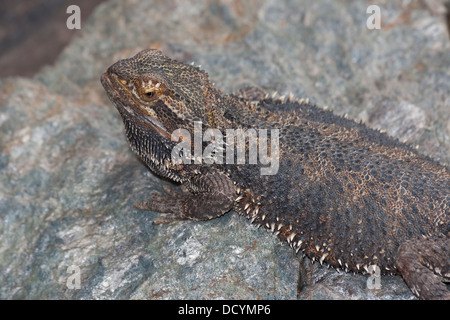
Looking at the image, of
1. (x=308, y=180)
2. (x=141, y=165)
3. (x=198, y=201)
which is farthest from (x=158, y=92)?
(x=308, y=180)

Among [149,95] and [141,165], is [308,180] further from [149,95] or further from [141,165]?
[141,165]

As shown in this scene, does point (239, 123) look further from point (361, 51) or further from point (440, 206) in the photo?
point (361, 51)

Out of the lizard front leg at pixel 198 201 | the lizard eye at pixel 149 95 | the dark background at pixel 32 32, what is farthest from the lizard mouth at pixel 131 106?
the dark background at pixel 32 32

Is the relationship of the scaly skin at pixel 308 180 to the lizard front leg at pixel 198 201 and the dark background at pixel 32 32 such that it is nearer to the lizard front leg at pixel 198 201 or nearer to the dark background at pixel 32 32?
the lizard front leg at pixel 198 201

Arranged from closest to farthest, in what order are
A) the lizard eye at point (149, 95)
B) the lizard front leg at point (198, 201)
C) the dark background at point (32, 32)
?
the lizard eye at point (149, 95)
the lizard front leg at point (198, 201)
the dark background at point (32, 32)

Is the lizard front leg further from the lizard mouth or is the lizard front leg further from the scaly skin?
the lizard mouth

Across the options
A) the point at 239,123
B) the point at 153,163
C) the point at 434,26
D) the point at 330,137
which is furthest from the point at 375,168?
the point at 434,26

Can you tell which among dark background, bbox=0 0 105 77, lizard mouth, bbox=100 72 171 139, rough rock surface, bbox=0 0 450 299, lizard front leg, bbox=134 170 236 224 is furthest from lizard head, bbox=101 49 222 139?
dark background, bbox=0 0 105 77
